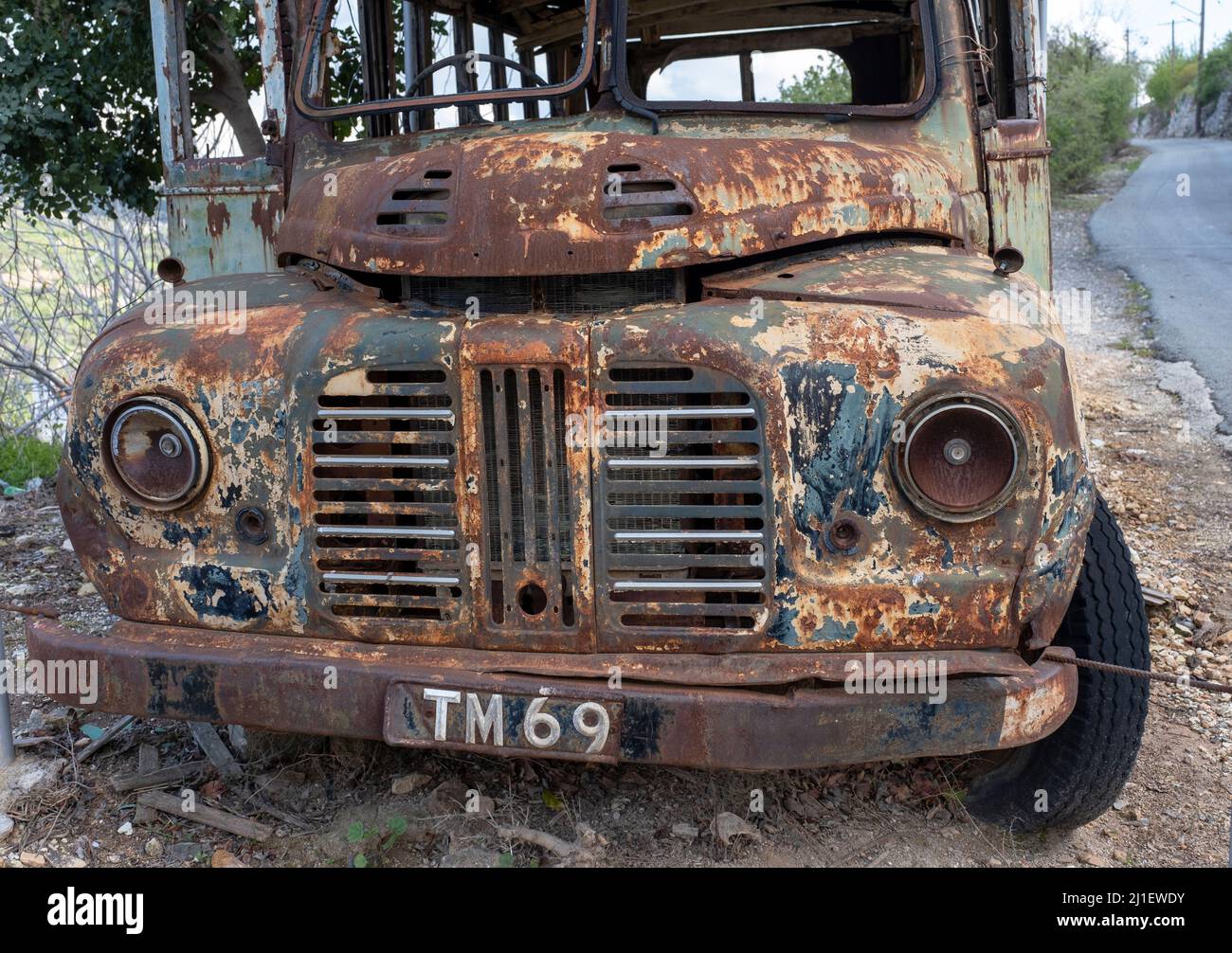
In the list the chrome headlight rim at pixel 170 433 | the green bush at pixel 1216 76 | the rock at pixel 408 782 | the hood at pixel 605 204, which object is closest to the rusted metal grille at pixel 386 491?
the chrome headlight rim at pixel 170 433

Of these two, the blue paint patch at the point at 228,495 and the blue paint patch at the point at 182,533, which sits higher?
the blue paint patch at the point at 228,495

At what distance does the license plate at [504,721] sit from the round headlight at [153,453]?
737 mm

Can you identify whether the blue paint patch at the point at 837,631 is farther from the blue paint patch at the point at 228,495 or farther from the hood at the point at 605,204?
the blue paint patch at the point at 228,495

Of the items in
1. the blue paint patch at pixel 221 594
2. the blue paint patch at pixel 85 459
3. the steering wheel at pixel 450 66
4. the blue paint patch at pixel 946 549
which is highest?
the steering wheel at pixel 450 66

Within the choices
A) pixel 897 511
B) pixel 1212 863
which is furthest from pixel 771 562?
pixel 1212 863

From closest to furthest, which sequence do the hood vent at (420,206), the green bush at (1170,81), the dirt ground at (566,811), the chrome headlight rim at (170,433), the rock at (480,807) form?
the chrome headlight rim at (170,433) → the hood vent at (420,206) → the dirt ground at (566,811) → the rock at (480,807) → the green bush at (1170,81)

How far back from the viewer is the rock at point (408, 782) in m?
3.34

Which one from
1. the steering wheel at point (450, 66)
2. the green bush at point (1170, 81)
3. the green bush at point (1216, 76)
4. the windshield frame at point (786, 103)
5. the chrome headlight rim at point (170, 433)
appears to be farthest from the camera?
the green bush at point (1170, 81)

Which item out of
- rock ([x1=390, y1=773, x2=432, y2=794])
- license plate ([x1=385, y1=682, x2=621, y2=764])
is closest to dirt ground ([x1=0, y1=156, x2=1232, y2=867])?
rock ([x1=390, y1=773, x2=432, y2=794])

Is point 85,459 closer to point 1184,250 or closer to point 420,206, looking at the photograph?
point 420,206

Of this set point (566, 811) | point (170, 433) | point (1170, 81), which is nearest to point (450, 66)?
point (170, 433)

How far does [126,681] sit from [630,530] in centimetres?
125

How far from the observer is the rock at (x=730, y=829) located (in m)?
3.12

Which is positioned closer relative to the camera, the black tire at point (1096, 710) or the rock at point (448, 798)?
the black tire at point (1096, 710)
